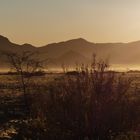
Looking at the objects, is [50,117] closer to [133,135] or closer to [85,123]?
[85,123]

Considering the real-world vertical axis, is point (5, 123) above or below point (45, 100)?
below

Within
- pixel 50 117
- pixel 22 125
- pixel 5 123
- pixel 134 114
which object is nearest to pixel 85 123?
pixel 50 117

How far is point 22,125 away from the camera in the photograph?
17.5 metres

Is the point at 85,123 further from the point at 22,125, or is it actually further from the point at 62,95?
the point at 22,125

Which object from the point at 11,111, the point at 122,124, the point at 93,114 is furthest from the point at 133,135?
the point at 11,111

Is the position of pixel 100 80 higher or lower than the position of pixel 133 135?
higher

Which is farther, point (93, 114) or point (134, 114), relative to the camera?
point (134, 114)

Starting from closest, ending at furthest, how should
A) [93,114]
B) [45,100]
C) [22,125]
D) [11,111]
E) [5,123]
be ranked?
1. [93,114]
2. [45,100]
3. [22,125]
4. [5,123]
5. [11,111]

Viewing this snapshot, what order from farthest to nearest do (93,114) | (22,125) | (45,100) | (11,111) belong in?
(11,111)
(22,125)
(45,100)
(93,114)

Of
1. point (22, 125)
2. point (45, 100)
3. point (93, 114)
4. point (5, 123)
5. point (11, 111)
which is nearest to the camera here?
point (93, 114)

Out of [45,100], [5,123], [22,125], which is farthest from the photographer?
[5,123]

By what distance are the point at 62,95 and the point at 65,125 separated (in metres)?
0.80

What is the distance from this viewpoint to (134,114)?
13789 mm

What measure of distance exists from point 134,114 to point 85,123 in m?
2.18
